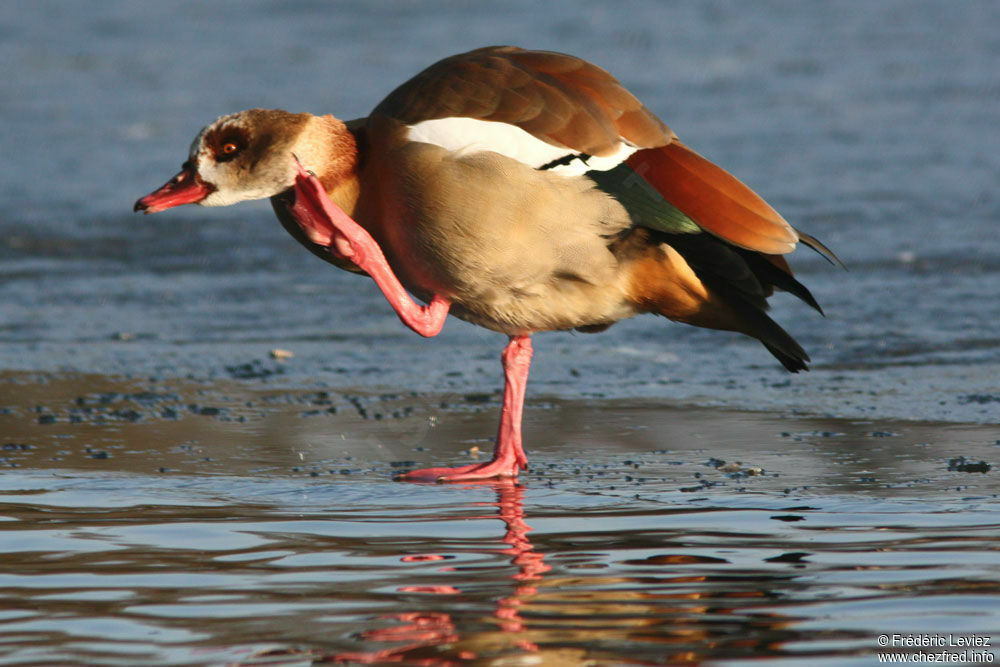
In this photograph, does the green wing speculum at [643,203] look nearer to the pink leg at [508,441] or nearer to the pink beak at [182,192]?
the pink leg at [508,441]

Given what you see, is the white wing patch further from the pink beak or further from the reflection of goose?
the reflection of goose

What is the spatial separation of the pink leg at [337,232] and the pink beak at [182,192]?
320 millimetres

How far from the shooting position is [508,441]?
5.20 metres

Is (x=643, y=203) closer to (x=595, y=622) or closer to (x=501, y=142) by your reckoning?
(x=501, y=142)

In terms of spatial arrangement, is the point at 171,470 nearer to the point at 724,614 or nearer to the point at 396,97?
the point at 396,97

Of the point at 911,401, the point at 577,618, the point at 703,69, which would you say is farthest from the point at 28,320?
the point at 703,69

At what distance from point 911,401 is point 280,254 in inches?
171

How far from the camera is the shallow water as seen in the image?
353 cm

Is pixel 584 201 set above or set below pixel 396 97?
below

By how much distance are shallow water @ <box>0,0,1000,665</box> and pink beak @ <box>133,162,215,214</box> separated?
86cm

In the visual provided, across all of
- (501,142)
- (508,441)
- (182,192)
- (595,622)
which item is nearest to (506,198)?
(501,142)

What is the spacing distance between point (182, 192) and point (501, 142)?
1089mm

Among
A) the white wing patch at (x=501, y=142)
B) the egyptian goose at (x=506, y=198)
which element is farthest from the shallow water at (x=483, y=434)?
the white wing patch at (x=501, y=142)

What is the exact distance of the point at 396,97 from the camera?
507 cm
